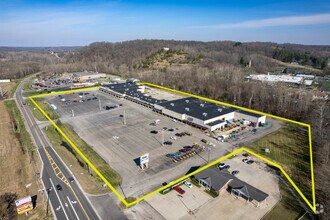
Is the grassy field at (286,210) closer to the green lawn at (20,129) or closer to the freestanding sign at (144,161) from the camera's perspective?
the freestanding sign at (144,161)

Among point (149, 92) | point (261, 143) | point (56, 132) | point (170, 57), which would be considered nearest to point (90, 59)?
point (170, 57)

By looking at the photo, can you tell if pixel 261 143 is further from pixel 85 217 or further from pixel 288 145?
pixel 85 217

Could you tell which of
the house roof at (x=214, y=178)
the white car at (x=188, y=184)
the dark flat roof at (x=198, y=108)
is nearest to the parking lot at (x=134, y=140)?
the white car at (x=188, y=184)

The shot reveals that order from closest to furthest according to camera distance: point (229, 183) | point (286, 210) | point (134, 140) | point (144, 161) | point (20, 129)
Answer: point (286, 210) → point (229, 183) → point (144, 161) → point (134, 140) → point (20, 129)

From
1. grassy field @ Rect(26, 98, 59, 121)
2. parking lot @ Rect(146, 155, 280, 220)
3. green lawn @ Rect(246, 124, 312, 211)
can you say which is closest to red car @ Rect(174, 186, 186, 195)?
parking lot @ Rect(146, 155, 280, 220)

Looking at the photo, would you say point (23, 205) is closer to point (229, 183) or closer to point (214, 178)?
point (214, 178)

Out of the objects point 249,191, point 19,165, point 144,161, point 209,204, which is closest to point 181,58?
point 144,161
